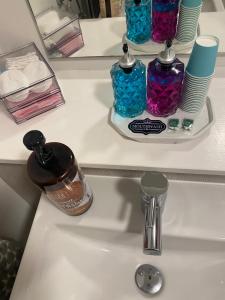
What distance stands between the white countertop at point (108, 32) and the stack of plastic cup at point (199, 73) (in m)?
0.14

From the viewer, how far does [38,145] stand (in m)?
0.47

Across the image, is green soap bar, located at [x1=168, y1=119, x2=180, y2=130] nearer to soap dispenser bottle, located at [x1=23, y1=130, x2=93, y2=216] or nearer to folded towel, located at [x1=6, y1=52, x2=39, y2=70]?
soap dispenser bottle, located at [x1=23, y1=130, x2=93, y2=216]

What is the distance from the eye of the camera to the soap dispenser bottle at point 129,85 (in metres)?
0.52

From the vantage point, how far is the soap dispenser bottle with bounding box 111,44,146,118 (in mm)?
516

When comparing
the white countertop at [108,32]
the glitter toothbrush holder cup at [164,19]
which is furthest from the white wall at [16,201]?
the glitter toothbrush holder cup at [164,19]

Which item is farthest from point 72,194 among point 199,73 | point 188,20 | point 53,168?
point 188,20

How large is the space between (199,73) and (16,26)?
442mm

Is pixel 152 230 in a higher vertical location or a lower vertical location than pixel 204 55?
lower

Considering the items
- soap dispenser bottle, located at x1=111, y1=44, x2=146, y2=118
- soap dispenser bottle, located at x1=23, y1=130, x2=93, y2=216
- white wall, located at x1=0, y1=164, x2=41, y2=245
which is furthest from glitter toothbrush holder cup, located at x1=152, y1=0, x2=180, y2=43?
white wall, located at x1=0, y1=164, x2=41, y2=245

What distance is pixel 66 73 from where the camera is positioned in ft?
2.44

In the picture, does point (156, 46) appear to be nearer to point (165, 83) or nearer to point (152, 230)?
point (165, 83)

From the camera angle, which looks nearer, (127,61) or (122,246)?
(127,61)

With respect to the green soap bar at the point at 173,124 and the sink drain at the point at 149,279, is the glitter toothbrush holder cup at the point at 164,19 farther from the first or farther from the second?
the sink drain at the point at 149,279

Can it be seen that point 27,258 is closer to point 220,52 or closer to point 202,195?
point 202,195
